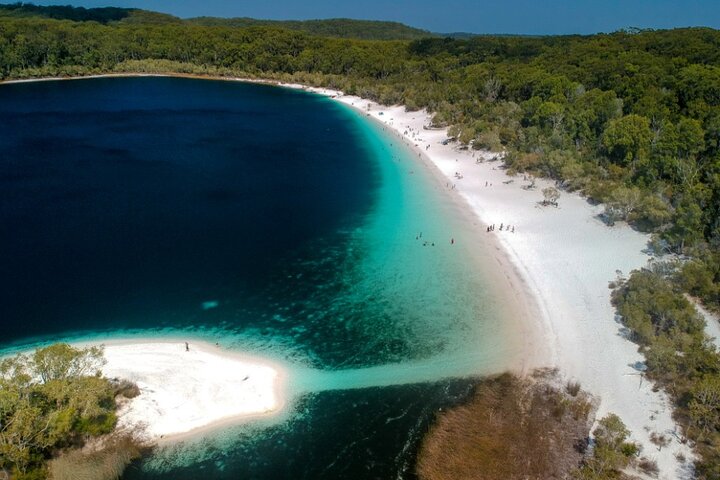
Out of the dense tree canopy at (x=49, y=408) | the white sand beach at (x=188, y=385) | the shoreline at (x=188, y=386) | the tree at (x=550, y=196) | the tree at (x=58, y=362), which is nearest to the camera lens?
the dense tree canopy at (x=49, y=408)

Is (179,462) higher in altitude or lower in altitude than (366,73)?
lower

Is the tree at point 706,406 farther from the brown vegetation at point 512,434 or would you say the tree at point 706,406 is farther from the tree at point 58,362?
the tree at point 58,362

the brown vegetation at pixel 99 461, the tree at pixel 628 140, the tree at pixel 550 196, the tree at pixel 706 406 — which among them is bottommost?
the brown vegetation at pixel 99 461

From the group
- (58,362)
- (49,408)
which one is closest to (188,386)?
(58,362)

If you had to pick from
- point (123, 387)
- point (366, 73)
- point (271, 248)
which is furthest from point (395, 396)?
point (366, 73)

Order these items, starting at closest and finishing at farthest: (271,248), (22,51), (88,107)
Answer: (271,248), (88,107), (22,51)

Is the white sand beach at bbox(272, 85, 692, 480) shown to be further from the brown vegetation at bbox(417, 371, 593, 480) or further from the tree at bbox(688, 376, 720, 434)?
the brown vegetation at bbox(417, 371, 593, 480)

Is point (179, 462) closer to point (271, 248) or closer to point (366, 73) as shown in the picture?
point (271, 248)

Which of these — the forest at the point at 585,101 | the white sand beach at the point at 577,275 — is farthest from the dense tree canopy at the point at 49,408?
the forest at the point at 585,101
